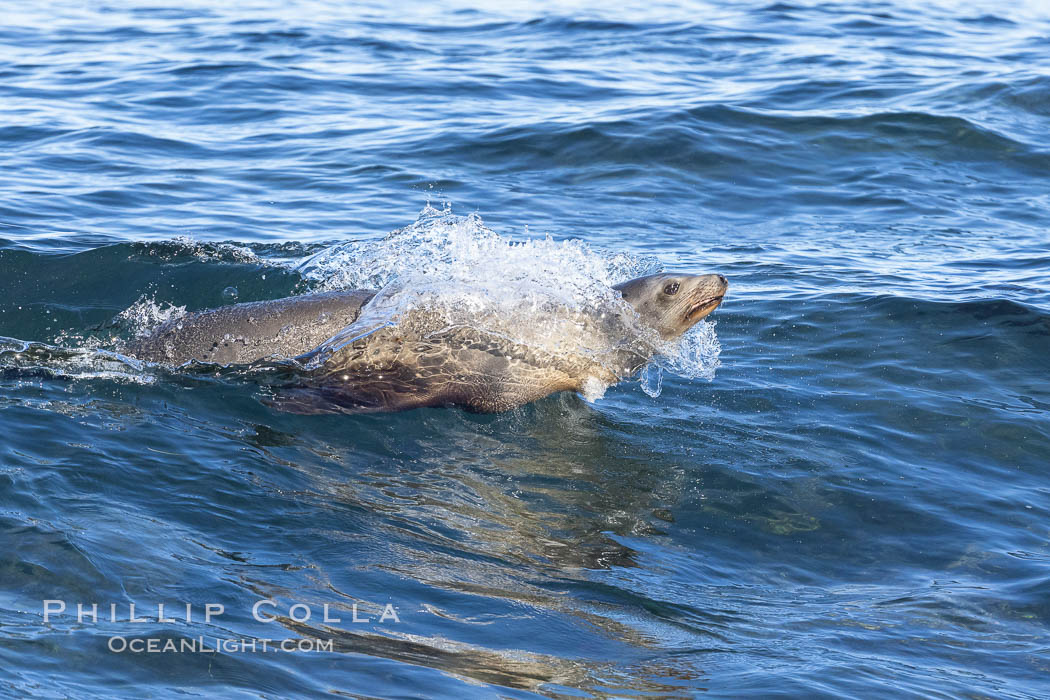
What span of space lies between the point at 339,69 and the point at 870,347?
11426 millimetres

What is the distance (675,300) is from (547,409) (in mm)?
1179

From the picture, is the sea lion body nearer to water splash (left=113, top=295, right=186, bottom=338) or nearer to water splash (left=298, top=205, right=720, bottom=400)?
water splash (left=298, top=205, right=720, bottom=400)

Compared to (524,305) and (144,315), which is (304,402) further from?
(144,315)

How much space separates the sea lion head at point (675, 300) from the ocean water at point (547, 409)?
1.37 feet

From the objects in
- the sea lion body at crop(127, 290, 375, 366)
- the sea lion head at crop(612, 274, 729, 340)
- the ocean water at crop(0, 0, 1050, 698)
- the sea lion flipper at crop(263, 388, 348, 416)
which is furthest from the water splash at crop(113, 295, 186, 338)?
the sea lion head at crop(612, 274, 729, 340)

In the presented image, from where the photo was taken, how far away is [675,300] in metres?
8.27

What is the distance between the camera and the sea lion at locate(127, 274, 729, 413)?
7.82 m

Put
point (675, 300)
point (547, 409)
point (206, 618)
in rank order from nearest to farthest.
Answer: point (206, 618)
point (675, 300)
point (547, 409)

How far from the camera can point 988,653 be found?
5684 millimetres

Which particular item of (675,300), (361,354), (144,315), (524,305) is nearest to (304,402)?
(361,354)

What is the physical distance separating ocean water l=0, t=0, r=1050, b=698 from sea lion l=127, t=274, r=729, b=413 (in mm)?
188

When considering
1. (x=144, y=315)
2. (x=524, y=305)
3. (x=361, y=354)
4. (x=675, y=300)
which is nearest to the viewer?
(x=361, y=354)

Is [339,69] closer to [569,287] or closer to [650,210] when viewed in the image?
[650,210]

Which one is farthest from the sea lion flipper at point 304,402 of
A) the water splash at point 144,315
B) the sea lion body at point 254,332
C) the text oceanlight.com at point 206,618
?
the text oceanlight.com at point 206,618
